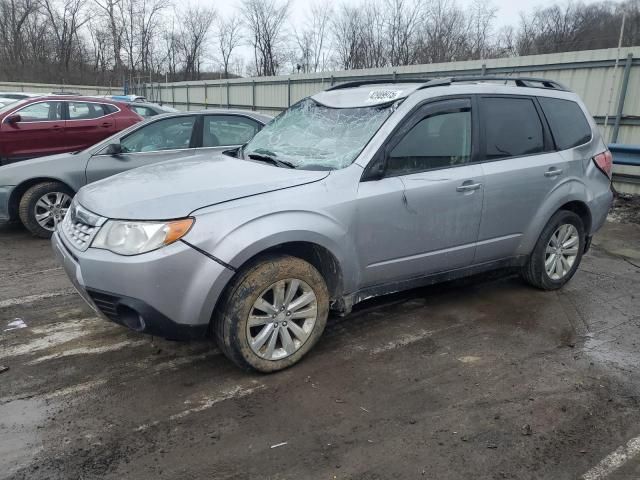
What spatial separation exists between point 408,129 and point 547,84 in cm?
204

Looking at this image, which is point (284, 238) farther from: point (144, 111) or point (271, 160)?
point (144, 111)

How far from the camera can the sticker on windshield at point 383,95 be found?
3.81 m

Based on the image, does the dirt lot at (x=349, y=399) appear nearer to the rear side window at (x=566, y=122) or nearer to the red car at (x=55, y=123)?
the rear side window at (x=566, y=122)

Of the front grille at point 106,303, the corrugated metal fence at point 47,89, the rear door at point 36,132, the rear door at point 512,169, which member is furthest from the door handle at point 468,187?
the corrugated metal fence at point 47,89

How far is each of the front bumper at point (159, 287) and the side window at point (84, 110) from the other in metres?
6.69

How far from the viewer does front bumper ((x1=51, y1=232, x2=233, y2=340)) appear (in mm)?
2812

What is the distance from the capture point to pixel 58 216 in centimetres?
654

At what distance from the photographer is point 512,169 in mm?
4176

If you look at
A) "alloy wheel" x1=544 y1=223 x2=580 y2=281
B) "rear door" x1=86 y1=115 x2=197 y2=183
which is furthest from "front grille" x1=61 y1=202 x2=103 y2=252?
"alloy wheel" x1=544 y1=223 x2=580 y2=281

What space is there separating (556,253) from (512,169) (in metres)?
1.12

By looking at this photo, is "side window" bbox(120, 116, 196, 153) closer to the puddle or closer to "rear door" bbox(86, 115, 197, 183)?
"rear door" bbox(86, 115, 197, 183)

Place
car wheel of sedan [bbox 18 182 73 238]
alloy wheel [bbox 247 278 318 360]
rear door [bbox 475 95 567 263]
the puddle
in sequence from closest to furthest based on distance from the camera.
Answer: the puddle
alloy wheel [bbox 247 278 318 360]
rear door [bbox 475 95 567 263]
car wheel of sedan [bbox 18 182 73 238]

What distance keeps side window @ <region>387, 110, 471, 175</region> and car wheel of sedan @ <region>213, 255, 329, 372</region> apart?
1.01m

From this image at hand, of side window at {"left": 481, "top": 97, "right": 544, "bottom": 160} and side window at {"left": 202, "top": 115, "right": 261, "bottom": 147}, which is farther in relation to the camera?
side window at {"left": 202, "top": 115, "right": 261, "bottom": 147}
